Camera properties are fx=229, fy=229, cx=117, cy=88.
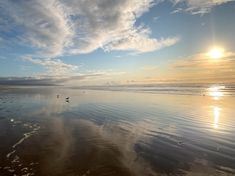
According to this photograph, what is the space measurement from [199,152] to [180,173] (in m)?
2.99

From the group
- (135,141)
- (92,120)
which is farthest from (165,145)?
(92,120)

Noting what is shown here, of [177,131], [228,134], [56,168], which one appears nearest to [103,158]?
[56,168]

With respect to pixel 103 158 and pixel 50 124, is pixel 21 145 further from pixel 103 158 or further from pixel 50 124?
pixel 50 124

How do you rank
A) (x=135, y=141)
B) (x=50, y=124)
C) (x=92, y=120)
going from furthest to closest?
(x=92, y=120), (x=50, y=124), (x=135, y=141)

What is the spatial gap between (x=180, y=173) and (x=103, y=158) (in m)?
3.46

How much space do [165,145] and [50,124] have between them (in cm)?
985

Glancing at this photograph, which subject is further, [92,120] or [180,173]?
[92,120]

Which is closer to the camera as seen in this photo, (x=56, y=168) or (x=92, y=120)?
(x=56, y=168)

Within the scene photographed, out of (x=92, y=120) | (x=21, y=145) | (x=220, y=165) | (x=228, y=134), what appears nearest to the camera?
(x=220, y=165)

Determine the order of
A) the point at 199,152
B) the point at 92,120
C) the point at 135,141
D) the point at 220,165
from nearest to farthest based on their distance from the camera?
the point at 220,165
the point at 199,152
the point at 135,141
the point at 92,120

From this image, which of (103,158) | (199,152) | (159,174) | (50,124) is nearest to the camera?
(159,174)

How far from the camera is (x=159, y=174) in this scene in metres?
8.88

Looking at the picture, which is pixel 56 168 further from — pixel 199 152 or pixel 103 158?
pixel 199 152

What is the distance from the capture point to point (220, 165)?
978cm
